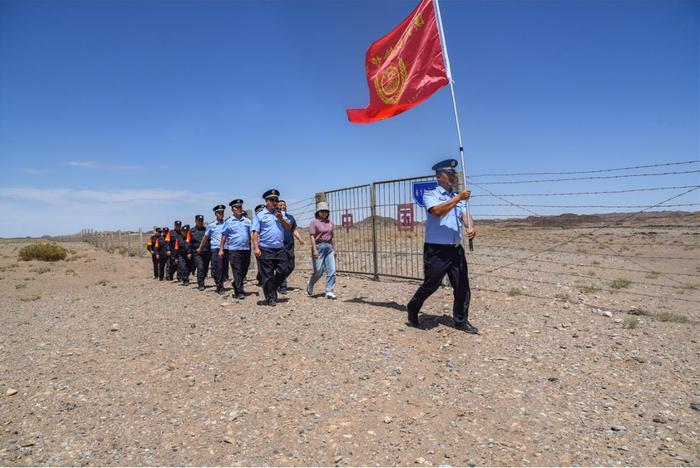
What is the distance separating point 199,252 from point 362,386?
293 inches

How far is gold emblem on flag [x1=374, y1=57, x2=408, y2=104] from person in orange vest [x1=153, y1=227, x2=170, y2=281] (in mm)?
9464

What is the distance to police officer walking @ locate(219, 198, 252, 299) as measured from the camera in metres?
8.60

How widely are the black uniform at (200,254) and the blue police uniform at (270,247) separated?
3.32 m

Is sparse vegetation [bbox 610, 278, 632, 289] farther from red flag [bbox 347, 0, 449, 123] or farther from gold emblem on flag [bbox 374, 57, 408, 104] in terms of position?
gold emblem on flag [bbox 374, 57, 408, 104]

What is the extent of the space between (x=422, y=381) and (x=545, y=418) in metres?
1.09

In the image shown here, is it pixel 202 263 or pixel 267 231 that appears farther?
pixel 202 263

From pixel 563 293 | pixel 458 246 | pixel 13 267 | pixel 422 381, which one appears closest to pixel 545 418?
pixel 422 381

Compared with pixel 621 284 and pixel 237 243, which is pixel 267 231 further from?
pixel 621 284

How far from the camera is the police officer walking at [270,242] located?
24.0 feet

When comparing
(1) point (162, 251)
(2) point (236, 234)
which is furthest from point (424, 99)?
(1) point (162, 251)

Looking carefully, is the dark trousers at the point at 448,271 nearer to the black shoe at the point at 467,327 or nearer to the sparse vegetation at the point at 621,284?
the black shoe at the point at 467,327

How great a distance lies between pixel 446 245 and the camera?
526 centimetres

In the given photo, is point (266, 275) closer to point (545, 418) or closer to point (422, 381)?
point (422, 381)

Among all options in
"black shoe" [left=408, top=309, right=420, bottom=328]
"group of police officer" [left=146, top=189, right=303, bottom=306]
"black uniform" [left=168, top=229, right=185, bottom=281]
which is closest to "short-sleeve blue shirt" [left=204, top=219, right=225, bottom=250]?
"group of police officer" [left=146, top=189, right=303, bottom=306]
